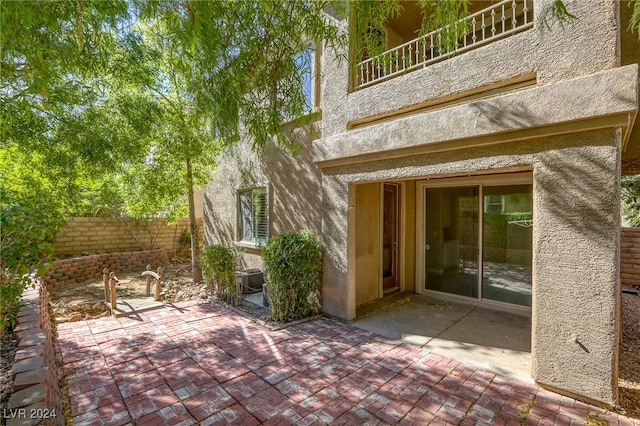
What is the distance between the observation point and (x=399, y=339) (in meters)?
5.72

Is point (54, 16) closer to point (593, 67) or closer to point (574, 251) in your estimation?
point (593, 67)

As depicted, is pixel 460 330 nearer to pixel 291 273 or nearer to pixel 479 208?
pixel 479 208

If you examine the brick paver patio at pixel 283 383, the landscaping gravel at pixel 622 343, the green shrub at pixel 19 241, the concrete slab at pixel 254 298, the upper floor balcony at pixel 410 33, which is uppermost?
the upper floor balcony at pixel 410 33

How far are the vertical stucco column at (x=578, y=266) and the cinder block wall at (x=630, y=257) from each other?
905 centimetres

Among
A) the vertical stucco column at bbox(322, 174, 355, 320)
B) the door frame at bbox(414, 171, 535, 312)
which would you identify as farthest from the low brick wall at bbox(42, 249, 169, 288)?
the door frame at bbox(414, 171, 535, 312)

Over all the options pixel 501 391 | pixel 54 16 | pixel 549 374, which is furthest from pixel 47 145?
pixel 549 374

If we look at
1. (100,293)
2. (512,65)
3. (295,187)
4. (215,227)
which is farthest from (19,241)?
(215,227)

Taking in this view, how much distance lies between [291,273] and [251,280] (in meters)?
2.81

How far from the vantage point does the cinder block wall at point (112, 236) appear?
1182cm

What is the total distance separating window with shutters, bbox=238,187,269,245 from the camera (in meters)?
9.27

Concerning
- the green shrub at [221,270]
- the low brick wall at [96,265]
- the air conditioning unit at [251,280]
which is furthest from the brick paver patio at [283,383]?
the low brick wall at [96,265]

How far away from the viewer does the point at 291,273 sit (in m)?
6.46

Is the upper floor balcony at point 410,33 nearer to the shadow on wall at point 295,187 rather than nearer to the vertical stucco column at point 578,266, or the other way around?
the shadow on wall at point 295,187

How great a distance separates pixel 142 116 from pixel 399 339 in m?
8.32
